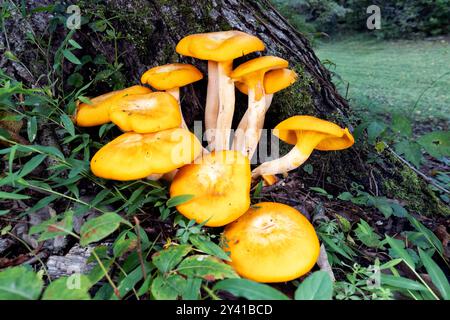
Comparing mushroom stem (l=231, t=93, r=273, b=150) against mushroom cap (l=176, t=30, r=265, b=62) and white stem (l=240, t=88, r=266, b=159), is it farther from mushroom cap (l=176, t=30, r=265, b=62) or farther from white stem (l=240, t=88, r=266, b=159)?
mushroom cap (l=176, t=30, r=265, b=62)

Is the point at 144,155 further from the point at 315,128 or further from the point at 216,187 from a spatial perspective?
the point at 315,128

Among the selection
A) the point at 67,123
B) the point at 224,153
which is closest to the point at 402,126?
the point at 224,153

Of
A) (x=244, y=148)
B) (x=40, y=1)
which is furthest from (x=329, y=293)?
(x=40, y=1)

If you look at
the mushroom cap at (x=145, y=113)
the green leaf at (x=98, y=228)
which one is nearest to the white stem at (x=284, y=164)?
the mushroom cap at (x=145, y=113)

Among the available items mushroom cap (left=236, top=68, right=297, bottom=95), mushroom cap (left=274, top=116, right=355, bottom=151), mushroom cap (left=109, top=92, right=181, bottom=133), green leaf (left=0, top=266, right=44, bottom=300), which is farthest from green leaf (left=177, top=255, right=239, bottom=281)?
mushroom cap (left=236, top=68, right=297, bottom=95)
